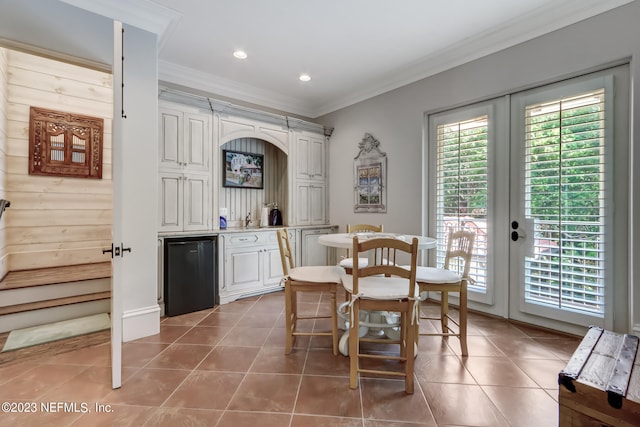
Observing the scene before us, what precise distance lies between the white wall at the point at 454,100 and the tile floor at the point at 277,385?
117 cm

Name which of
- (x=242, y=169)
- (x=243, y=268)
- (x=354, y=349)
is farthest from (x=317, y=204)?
(x=354, y=349)

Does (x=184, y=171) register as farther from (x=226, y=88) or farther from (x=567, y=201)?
(x=567, y=201)

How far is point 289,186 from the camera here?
14.8 feet

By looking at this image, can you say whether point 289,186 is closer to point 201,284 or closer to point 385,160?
point 385,160

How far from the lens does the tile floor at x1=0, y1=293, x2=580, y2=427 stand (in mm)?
1619

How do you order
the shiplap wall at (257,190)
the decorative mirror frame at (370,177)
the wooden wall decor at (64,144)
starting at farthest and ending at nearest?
the shiplap wall at (257,190) → the decorative mirror frame at (370,177) → the wooden wall decor at (64,144)

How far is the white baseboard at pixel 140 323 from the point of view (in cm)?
256

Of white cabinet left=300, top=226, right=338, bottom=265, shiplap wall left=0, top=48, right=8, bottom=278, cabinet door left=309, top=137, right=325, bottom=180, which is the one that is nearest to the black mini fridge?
white cabinet left=300, top=226, right=338, bottom=265

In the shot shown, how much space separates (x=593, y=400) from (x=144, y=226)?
314 cm

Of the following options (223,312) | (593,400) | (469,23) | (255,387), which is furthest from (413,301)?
(469,23)

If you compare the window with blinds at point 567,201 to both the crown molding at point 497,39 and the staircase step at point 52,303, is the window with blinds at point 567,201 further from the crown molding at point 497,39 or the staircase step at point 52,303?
the staircase step at point 52,303

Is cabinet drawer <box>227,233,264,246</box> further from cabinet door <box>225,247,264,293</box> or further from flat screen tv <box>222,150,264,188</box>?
flat screen tv <box>222,150,264,188</box>

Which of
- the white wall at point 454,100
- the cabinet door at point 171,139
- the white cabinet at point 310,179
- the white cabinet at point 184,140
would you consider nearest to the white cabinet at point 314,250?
the white cabinet at point 310,179

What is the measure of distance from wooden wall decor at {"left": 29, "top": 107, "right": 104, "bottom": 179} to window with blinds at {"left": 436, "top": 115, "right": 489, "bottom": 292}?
4.40 m
